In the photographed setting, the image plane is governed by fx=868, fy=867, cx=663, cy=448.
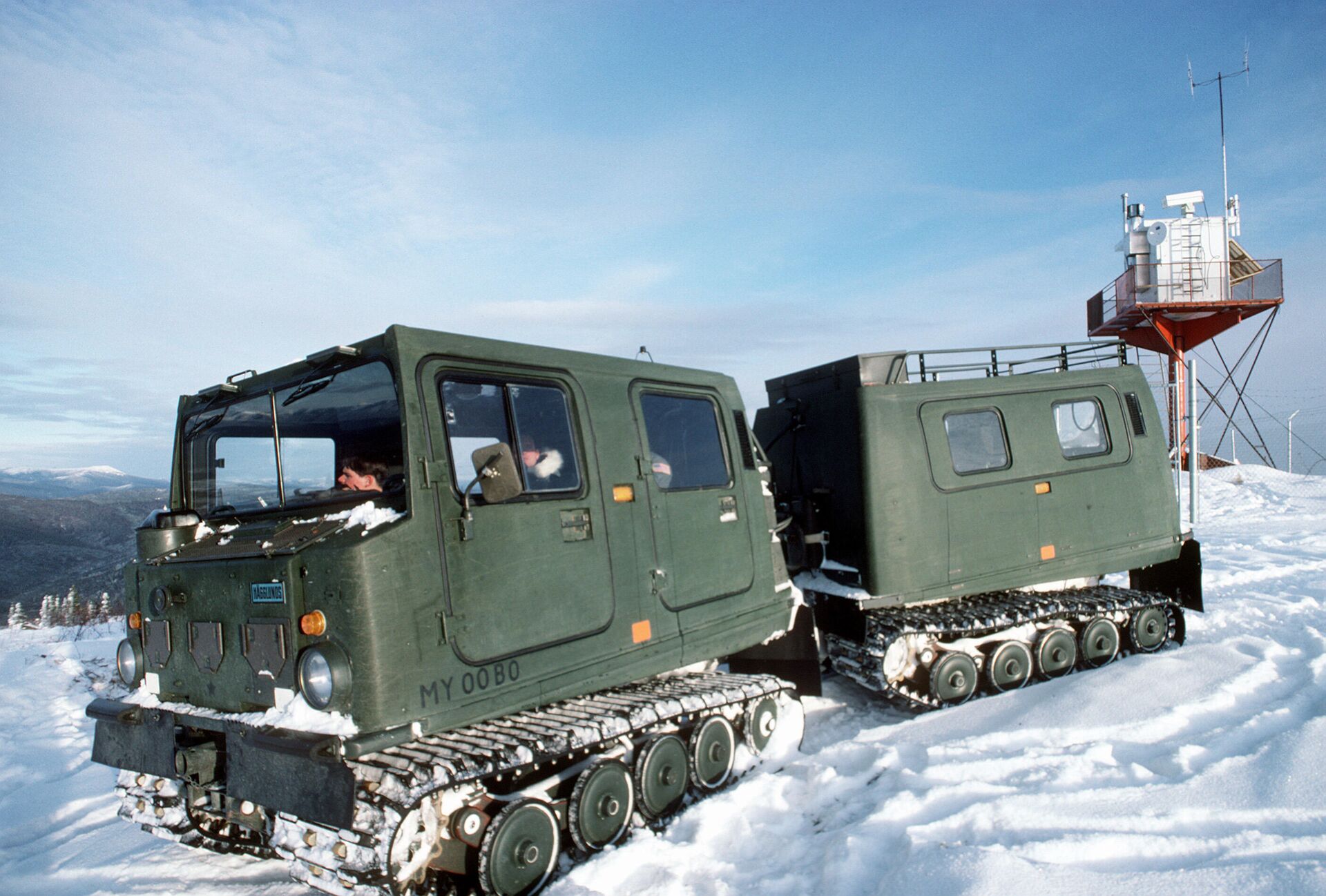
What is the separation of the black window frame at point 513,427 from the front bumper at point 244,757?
129 centimetres

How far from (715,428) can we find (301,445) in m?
2.68

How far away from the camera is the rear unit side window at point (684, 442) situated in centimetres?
547

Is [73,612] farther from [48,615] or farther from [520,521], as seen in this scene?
[520,521]

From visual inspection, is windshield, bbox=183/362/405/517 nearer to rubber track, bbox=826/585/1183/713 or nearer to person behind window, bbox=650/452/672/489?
person behind window, bbox=650/452/672/489

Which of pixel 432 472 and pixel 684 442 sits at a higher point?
pixel 684 442

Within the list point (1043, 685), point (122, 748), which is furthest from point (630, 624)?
point (1043, 685)

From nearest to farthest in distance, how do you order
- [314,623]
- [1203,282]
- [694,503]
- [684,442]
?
[314,623] < [694,503] < [684,442] < [1203,282]

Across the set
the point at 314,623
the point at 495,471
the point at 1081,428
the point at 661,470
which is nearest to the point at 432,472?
the point at 495,471

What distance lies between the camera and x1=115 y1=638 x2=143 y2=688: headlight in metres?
4.79

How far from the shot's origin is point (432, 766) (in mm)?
3660

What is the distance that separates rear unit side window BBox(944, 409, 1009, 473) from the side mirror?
455 centimetres

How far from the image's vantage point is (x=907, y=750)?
5.72 metres

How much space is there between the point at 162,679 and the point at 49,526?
66328 millimetres

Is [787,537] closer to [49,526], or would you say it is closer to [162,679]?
[162,679]
